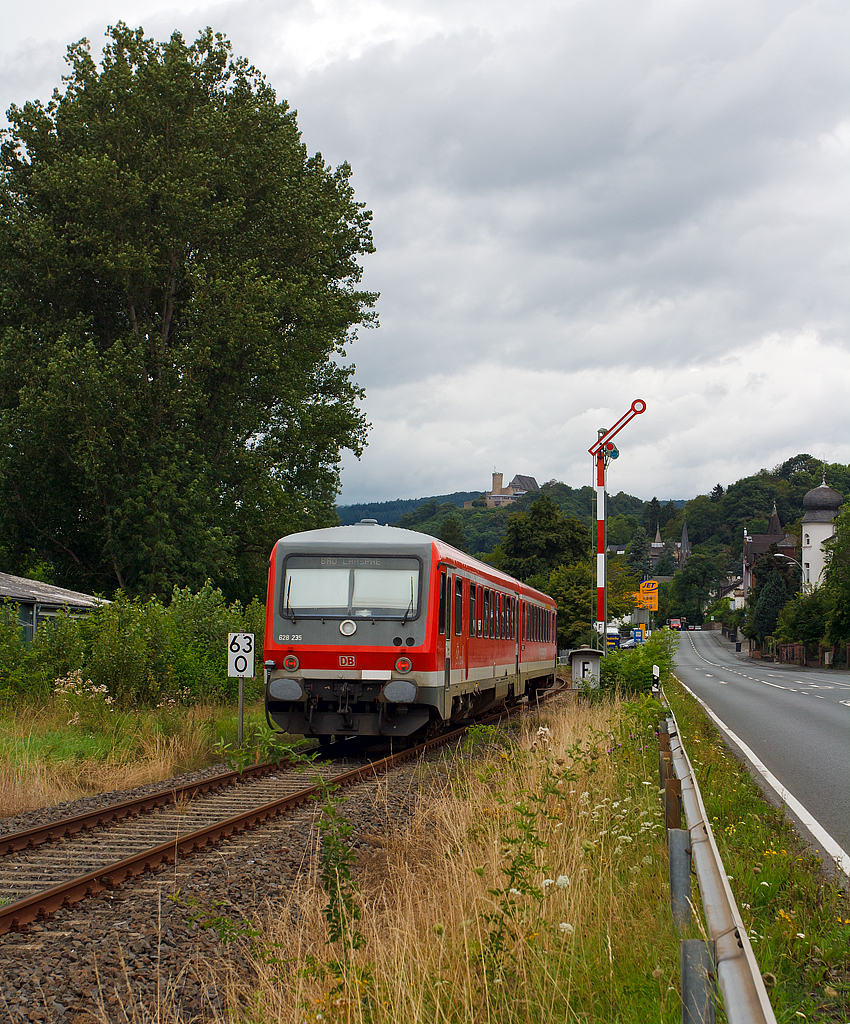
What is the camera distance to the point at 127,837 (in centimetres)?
905

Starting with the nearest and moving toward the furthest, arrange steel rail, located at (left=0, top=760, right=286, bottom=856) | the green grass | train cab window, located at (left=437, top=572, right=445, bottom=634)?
the green grass, steel rail, located at (left=0, top=760, right=286, bottom=856), train cab window, located at (left=437, top=572, right=445, bottom=634)

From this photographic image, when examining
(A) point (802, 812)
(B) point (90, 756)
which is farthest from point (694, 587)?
(A) point (802, 812)

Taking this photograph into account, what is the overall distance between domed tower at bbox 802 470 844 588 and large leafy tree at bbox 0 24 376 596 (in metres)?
80.3

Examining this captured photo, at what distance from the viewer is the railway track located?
701 centimetres

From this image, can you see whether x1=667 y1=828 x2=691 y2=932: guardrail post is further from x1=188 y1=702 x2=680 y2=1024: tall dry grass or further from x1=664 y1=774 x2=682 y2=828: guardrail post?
x1=664 y1=774 x2=682 y2=828: guardrail post

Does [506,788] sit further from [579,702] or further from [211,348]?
[211,348]

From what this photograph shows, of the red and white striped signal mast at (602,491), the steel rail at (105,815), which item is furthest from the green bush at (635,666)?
the steel rail at (105,815)

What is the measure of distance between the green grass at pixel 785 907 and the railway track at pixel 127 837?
2567 millimetres

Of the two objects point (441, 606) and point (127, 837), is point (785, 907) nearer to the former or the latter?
point (127, 837)

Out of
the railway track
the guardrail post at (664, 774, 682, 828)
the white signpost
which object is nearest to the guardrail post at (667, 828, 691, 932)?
the guardrail post at (664, 774, 682, 828)

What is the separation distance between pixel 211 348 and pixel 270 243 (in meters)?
4.39

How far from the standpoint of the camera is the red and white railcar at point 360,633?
45.7 feet

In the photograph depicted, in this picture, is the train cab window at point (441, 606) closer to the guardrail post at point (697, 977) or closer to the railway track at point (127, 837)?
the railway track at point (127, 837)

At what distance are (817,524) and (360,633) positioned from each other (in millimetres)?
96356
